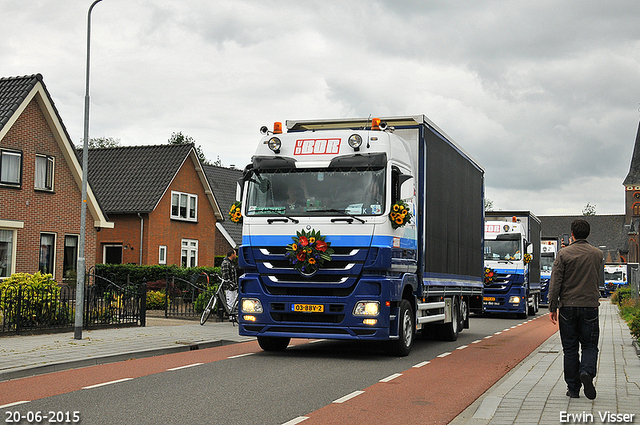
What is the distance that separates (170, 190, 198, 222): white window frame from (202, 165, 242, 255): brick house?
3.88m

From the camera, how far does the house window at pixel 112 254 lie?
3703cm

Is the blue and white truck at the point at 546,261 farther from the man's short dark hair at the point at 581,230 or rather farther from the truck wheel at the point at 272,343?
the man's short dark hair at the point at 581,230

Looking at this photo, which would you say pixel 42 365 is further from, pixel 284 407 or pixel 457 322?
pixel 457 322

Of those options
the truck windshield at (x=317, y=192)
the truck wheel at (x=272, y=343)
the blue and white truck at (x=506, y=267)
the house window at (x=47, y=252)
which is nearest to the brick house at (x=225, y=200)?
the house window at (x=47, y=252)

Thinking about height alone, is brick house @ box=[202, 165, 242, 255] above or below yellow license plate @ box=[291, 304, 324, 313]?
above

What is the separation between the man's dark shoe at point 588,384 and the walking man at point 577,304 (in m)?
0.02

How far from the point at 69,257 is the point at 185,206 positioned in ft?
36.4

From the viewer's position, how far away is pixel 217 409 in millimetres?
7418

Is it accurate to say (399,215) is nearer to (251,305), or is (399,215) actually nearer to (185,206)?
(251,305)

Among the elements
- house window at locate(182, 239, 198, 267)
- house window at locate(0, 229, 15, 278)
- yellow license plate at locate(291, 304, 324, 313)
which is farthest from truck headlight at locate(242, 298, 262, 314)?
house window at locate(182, 239, 198, 267)

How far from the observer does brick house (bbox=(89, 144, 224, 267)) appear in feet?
119

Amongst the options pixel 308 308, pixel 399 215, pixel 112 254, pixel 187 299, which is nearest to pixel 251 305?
pixel 308 308

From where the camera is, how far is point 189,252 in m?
39.4

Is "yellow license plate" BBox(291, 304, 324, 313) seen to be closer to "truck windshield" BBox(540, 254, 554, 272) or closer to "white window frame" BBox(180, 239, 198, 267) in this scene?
"white window frame" BBox(180, 239, 198, 267)
